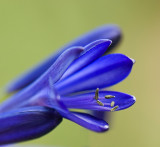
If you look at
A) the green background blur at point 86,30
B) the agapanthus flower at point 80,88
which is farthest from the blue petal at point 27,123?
the green background blur at point 86,30

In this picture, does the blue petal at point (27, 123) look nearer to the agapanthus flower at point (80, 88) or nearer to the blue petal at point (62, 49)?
the agapanthus flower at point (80, 88)

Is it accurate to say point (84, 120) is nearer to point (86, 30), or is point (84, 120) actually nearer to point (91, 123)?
point (91, 123)

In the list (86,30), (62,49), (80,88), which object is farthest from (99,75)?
(86,30)

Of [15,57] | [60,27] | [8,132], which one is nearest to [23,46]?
[15,57]

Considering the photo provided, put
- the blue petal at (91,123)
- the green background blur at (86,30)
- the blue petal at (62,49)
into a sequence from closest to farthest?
the blue petal at (91,123) < the blue petal at (62,49) < the green background blur at (86,30)

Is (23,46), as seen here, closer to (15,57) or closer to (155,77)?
(15,57)

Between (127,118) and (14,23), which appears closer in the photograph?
(14,23)
